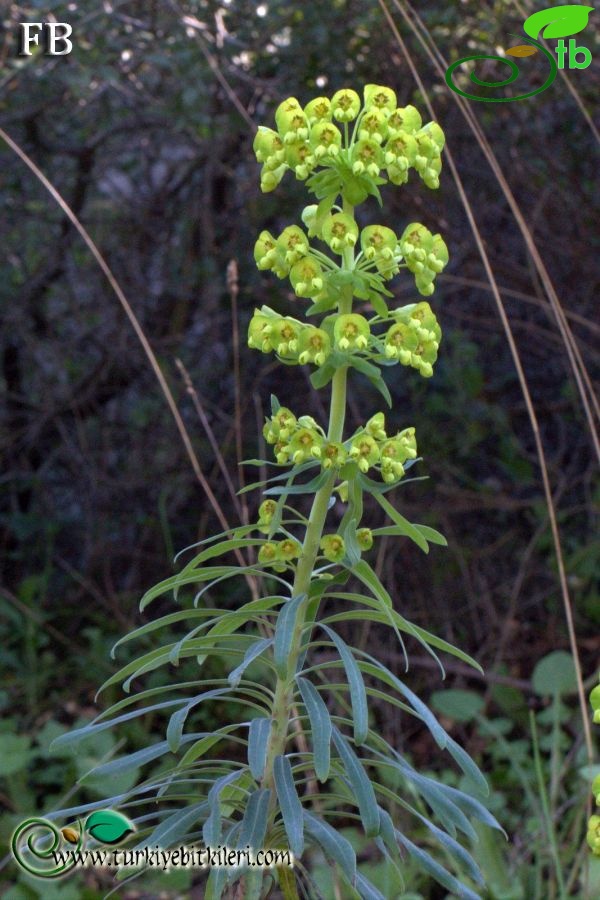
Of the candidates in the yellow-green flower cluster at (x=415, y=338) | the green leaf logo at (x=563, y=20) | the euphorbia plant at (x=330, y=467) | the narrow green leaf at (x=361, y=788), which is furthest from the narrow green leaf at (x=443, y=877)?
the green leaf logo at (x=563, y=20)

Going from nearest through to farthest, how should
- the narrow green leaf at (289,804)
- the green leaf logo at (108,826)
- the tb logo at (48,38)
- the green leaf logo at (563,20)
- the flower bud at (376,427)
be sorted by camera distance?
the narrow green leaf at (289,804)
the flower bud at (376,427)
the green leaf logo at (108,826)
the green leaf logo at (563,20)
the tb logo at (48,38)

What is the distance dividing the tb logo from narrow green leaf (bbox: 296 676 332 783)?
2.55 meters

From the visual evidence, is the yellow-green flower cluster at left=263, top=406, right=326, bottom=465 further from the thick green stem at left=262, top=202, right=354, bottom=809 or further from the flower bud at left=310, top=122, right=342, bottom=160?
the flower bud at left=310, top=122, right=342, bottom=160

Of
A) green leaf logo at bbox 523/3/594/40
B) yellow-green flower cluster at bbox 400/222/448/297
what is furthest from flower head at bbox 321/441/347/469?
green leaf logo at bbox 523/3/594/40

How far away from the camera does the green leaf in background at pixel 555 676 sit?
3.39 meters

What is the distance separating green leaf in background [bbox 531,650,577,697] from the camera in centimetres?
339

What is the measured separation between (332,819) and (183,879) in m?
0.73

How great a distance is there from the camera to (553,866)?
2584 millimetres

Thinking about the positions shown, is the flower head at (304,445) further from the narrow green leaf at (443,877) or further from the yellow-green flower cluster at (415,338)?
the narrow green leaf at (443,877)

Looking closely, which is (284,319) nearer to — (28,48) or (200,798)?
(200,798)

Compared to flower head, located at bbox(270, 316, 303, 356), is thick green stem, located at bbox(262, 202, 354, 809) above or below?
below

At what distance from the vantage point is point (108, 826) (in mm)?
1414

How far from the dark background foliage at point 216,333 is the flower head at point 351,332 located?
97.7 inches

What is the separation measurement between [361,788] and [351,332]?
546 millimetres
